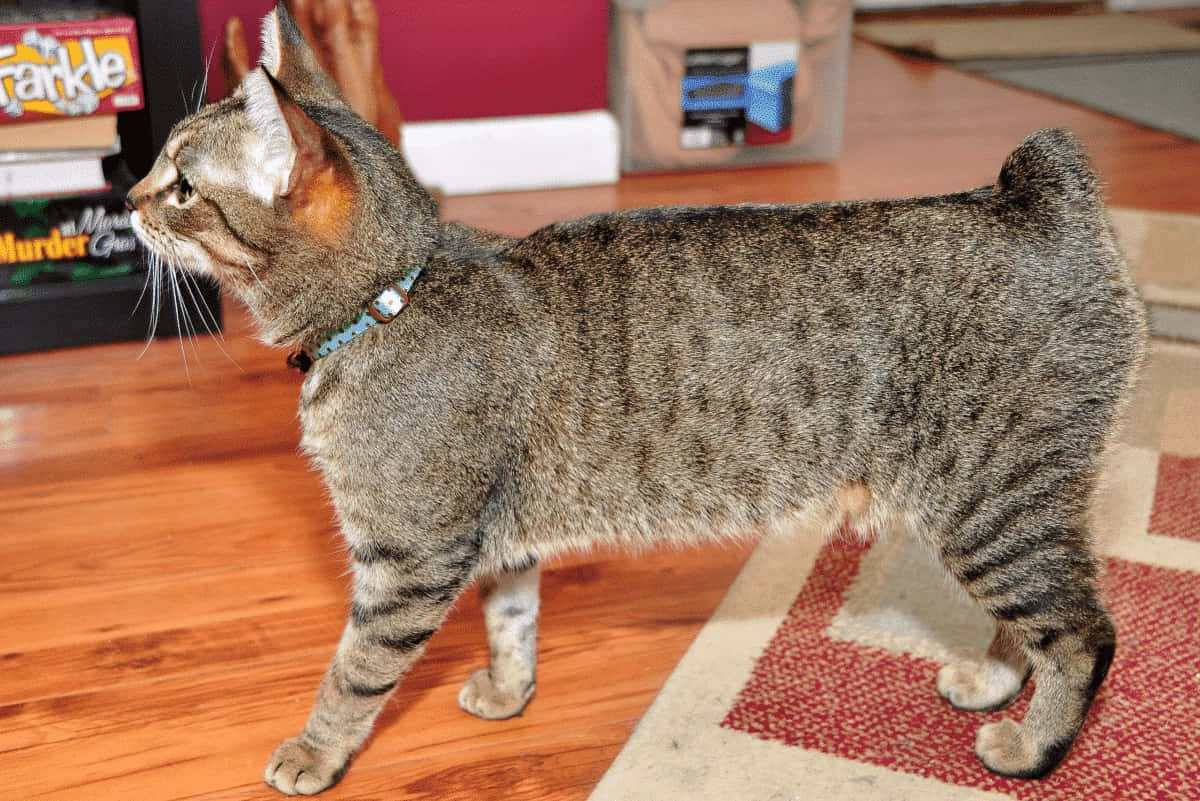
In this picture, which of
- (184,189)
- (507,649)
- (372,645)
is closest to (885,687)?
(507,649)

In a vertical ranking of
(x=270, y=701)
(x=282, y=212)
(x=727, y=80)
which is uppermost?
(x=282, y=212)

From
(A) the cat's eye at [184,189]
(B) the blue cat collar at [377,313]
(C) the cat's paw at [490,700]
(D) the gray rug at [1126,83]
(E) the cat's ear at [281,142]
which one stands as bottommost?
(C) the cat's paw at [490,700]

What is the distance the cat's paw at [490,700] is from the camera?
1.52 meters

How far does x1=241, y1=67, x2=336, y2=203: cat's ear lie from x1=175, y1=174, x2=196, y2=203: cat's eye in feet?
0.26

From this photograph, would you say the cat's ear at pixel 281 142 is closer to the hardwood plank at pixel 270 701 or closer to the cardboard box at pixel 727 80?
the hardwood plank at pixel 270 701

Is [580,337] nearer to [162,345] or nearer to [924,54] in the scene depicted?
[162,345]

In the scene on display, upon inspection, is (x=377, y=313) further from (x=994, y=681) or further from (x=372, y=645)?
(x=994, y=681)

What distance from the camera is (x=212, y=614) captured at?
5.57ft

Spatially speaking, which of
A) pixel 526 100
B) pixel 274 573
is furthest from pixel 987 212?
pixel 526 100

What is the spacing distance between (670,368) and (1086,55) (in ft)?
12.1

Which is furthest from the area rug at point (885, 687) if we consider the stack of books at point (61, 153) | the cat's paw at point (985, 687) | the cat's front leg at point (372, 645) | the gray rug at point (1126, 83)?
the gray rug at point (1126, 83)

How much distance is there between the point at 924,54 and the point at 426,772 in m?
3.68

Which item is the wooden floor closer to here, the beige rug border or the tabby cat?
the tabby cat

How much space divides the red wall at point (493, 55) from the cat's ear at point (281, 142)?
5.92ft
